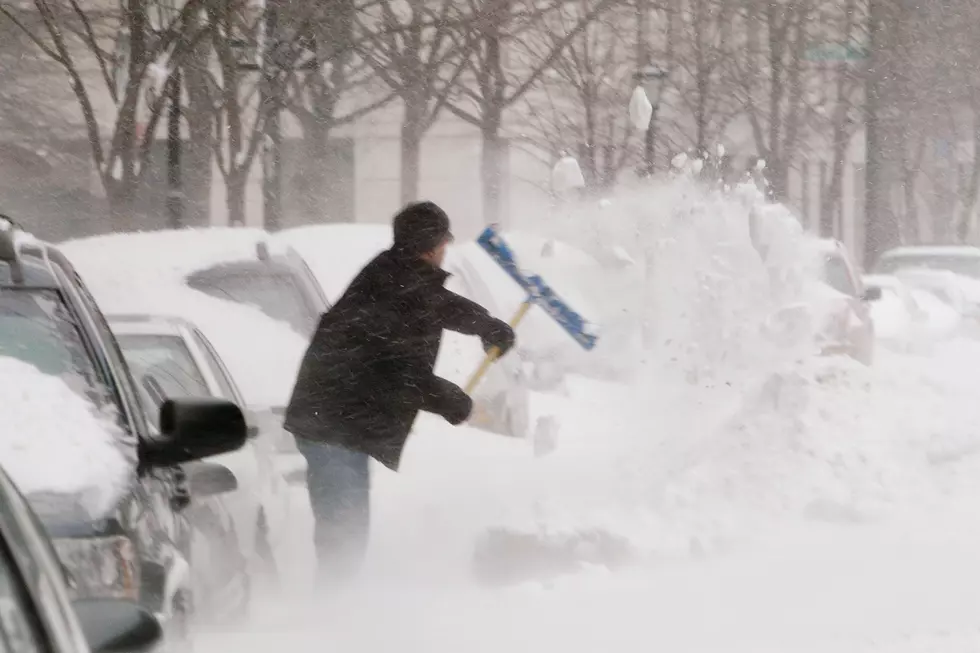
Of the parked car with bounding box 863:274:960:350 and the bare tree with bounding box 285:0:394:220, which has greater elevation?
the bare tree with bounding box 285:0:394:220

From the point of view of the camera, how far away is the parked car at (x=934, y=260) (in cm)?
2445

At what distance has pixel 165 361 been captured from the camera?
6.62 meters

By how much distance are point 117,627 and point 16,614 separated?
40 centimetres

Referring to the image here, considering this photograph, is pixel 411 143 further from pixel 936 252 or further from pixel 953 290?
pixel 936 252

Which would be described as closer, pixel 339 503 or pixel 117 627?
pixel 117 627

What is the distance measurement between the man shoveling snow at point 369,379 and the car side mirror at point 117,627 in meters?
3.43

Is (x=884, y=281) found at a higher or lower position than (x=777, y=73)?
lower

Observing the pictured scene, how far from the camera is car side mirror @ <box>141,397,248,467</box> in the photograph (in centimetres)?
357

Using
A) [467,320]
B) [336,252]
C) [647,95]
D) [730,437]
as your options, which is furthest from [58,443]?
[647,95]

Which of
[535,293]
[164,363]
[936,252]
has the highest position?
[535,293]

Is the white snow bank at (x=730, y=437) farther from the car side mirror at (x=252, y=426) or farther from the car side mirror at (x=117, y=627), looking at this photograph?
the car side mirror at (x=117, y=627)

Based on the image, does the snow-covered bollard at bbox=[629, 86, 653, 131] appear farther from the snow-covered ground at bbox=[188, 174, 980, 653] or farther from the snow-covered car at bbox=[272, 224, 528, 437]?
the snow-covered car at bbox=[272, 224, 528, 437]

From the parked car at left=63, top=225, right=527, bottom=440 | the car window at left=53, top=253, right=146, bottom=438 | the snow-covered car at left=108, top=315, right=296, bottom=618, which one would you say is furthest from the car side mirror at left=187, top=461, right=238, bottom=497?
the parked car at left=63, top=225, right=527, bottom=440

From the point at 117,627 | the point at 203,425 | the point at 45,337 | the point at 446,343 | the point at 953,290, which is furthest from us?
the point at 953,290
